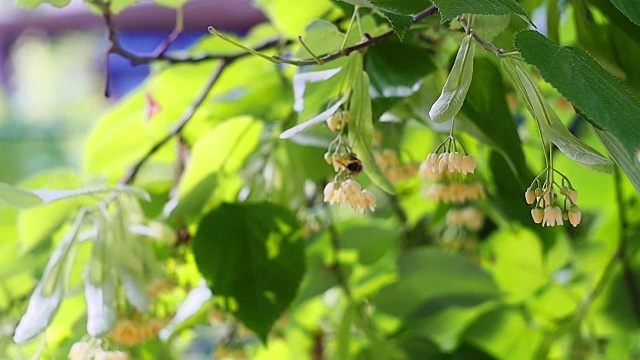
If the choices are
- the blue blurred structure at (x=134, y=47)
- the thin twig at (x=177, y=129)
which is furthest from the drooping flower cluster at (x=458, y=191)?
A: the blue blurred structure at (x=134, y=47)

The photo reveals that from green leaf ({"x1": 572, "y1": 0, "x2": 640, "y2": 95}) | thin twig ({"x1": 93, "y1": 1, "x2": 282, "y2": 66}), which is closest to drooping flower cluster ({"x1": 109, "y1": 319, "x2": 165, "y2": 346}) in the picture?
thin twig ({"x1": 93, "y1": 1, "x2": 282, "y2": 66})

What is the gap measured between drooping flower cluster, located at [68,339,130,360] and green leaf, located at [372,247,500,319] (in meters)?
0.17

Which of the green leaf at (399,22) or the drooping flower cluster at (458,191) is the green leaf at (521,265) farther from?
the green leaf at (399,22)

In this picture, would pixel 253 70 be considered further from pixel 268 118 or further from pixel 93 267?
pixel 93 267

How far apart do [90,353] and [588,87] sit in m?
0.21

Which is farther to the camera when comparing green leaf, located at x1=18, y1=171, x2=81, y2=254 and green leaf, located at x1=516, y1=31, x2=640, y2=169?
green leaf, located at x1=18, y1=171, x2=81, y2=254

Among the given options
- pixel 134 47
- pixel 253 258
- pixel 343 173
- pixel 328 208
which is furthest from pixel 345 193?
pixel 134 47

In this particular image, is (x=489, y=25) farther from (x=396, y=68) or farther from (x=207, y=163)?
(x=207, y=163)

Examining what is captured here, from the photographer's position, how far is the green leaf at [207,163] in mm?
351

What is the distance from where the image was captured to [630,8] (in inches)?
7.8

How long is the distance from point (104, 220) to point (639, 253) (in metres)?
0.30

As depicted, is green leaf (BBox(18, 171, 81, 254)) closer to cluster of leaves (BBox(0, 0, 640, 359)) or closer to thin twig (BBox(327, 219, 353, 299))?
cluster of leaves (BBox(0, 0, 640, 359))

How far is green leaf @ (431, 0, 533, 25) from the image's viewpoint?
17 centimetres

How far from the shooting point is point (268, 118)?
39 cm
